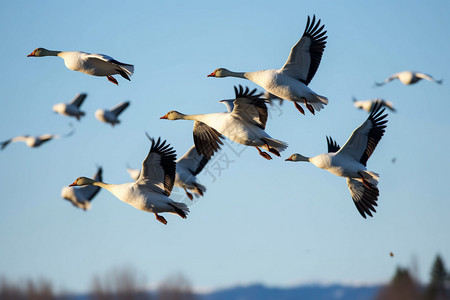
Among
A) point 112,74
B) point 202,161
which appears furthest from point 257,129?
point 202,161

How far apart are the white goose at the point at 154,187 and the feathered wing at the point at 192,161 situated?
522cm

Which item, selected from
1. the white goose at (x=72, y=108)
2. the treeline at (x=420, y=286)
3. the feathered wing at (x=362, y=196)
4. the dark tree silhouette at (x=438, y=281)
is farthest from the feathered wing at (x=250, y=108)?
the dark tree silhouette at (x=438, y=281)

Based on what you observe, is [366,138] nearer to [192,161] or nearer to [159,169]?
[159,169]

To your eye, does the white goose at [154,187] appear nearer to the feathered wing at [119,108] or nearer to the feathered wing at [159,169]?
the feathered wing at [159,169]

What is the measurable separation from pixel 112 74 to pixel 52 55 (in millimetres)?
1708

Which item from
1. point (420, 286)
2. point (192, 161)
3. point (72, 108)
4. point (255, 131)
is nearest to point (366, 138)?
point (255, 131)

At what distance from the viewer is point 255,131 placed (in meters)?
11.2

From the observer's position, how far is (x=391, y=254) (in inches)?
472

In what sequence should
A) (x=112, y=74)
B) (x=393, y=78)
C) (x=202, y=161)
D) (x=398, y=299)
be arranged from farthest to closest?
(x=398, y=299) < (x=393, y=78) < (x=202, y=161) < (x=112, y=74)

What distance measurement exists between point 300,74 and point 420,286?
130 ft

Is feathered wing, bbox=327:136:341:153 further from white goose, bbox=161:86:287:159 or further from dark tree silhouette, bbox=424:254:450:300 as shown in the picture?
dark tree silhouette, bbox=424:254:450:300

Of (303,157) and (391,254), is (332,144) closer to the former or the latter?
(303,157)

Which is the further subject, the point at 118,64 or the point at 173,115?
the point at 173,115

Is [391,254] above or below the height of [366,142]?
below
